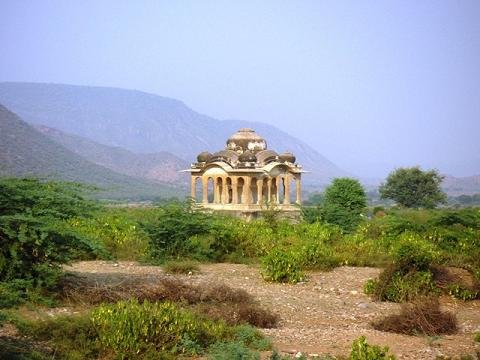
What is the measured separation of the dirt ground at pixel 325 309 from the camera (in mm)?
8859

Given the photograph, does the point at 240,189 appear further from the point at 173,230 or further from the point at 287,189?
the point at 173,230

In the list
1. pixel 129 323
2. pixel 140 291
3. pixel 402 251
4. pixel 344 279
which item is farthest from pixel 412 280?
pixel 129 323

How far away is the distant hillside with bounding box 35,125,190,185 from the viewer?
6171 inches

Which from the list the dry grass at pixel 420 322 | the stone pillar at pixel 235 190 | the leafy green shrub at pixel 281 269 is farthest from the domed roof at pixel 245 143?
the dry grass at pixel 420 322

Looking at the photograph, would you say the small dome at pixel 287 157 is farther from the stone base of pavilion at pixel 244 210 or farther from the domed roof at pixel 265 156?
the stone base of pavilion at pixel 244 210

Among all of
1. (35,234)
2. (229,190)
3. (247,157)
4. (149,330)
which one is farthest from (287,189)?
(149,330)

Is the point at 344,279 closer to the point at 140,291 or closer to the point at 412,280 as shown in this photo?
the point at 412,280

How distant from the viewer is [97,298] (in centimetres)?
1041

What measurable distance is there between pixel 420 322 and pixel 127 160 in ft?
516

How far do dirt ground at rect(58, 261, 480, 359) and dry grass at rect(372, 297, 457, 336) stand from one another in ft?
0.53

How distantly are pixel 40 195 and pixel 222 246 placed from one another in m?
7.12

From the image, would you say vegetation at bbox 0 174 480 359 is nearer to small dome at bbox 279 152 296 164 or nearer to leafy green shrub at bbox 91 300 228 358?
leafy green shrub at bbox 91 300 228 358

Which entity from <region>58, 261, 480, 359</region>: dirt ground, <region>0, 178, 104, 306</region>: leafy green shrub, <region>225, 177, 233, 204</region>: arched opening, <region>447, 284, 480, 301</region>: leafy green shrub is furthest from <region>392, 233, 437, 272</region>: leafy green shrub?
<region>225, 177, 233, 204</region>: arched opening

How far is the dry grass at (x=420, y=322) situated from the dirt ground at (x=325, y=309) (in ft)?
0.53
